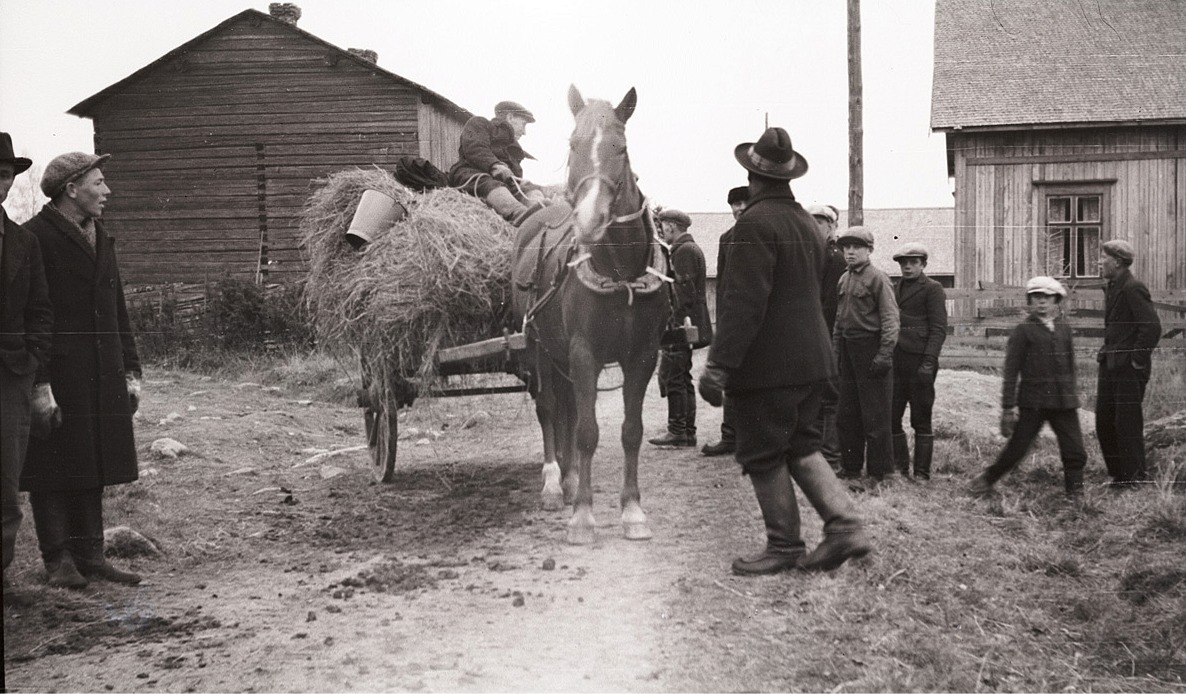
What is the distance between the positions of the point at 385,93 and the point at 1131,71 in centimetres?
406

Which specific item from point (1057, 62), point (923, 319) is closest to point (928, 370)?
point (923, 319)

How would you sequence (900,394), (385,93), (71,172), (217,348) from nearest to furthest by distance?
(71,172), (217,348), (385,93), (900,394)

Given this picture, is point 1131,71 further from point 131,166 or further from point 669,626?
point 131,166

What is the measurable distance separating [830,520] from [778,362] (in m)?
0.71

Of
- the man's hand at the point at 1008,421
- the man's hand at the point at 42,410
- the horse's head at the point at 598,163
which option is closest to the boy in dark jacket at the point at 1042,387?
the man's hand at the point at 1008,421

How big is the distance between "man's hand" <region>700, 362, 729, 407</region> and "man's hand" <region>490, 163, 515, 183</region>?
273 cm

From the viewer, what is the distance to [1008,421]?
15.4 ft

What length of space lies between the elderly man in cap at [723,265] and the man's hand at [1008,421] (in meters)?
1.39

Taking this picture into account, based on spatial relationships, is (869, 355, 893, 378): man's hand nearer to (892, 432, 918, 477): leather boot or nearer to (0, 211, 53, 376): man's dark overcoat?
(892, 432, 918, 477): leather boot

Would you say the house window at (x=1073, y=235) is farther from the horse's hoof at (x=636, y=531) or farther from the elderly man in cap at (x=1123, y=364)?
the horse's hoof at (x=636, y=531)

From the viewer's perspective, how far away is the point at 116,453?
13.4ft

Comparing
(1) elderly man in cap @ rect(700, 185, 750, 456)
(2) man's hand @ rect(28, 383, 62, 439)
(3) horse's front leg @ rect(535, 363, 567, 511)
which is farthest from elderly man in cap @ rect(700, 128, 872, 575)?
(2) man's hand @ rect(28, 383, 62, 439)

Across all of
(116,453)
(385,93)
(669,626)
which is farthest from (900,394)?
(116,453)

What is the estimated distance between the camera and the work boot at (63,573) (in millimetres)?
3871
